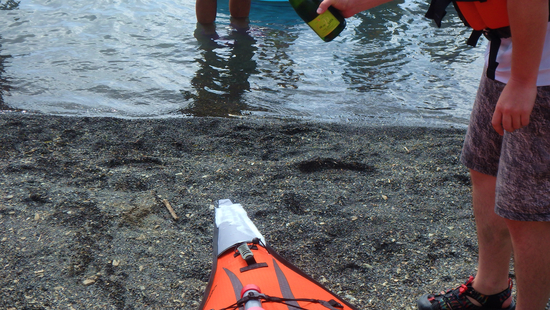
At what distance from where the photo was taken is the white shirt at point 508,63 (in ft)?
3.82

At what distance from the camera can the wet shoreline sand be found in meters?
1.88

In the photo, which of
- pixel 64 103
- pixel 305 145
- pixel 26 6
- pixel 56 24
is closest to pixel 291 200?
pixel 305 145

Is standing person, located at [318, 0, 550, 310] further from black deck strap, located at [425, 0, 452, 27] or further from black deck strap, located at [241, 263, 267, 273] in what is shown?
black deck strap, located at [241, 263, 267, 273]

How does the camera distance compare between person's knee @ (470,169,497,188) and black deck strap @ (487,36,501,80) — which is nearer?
black deck strap @ (487,36,501,80)

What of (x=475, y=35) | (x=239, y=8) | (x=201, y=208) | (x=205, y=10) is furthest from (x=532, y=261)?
(x=239, y=8)

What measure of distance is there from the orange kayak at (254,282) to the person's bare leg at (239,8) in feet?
20.8

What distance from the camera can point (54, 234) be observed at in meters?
2.10

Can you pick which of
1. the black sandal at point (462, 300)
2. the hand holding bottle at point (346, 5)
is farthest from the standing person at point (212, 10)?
the black sandal at point (462, 300)

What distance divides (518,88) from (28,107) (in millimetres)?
4491

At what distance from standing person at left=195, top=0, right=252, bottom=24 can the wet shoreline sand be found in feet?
13.2

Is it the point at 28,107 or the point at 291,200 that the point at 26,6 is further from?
the point at 291,200

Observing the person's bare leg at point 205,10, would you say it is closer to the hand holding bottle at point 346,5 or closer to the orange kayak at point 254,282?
the hand holding bottle at point 346,5

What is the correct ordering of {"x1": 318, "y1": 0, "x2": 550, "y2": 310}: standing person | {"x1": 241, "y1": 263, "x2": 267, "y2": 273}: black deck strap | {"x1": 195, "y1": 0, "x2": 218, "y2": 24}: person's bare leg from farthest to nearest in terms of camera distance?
{"x1": 195, "y1": 0, "x2": 218, "y2": 24}: person's bare leg → {"x1": 241, "y1": 263, "x2": 267, "y2": 273}: black deck strap → {"x1": 318, "y1": 0, "x2": 550, "y2": 310}: standing person

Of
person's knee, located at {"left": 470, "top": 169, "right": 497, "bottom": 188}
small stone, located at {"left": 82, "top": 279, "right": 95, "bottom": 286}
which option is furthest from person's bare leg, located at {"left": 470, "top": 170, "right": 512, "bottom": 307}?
small stone, located at {"left": 82, "top": 279, "right": 95, "bottom": 286}
